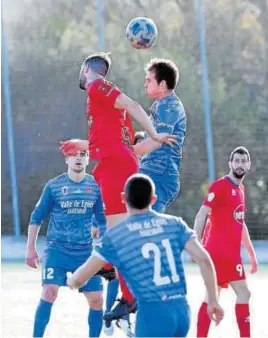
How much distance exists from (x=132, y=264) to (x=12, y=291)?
648cm

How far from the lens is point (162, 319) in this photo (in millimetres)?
5035

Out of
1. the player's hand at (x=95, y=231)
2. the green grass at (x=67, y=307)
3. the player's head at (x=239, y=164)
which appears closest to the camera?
the player's hand at (x=95, y=231)

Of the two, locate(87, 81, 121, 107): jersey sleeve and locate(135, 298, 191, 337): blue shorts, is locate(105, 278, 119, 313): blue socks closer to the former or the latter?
locate(87, 81, 121, 107): jersey sleeve

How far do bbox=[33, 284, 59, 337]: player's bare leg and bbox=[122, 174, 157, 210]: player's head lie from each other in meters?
1.95

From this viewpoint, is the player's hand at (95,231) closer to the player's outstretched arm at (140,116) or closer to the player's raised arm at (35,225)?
the player's raised arm at (35,225)

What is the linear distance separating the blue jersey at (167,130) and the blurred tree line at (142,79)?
9022mm

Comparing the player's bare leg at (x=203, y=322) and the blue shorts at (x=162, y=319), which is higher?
the blue shorts at (x=162, y=319)

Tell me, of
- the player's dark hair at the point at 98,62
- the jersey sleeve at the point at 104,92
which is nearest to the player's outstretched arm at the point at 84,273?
the jersey sleeve at the point at 104,92

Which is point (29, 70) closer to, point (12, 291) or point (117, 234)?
point (12, 291)

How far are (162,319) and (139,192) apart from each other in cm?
61

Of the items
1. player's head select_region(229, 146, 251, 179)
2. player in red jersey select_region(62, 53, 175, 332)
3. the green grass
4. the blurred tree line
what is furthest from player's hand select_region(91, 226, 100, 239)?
the blurred tree line

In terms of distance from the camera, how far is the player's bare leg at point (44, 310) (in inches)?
271

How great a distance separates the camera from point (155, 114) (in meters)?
7.04

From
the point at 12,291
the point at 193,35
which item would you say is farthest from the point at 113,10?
the point at 12,291
